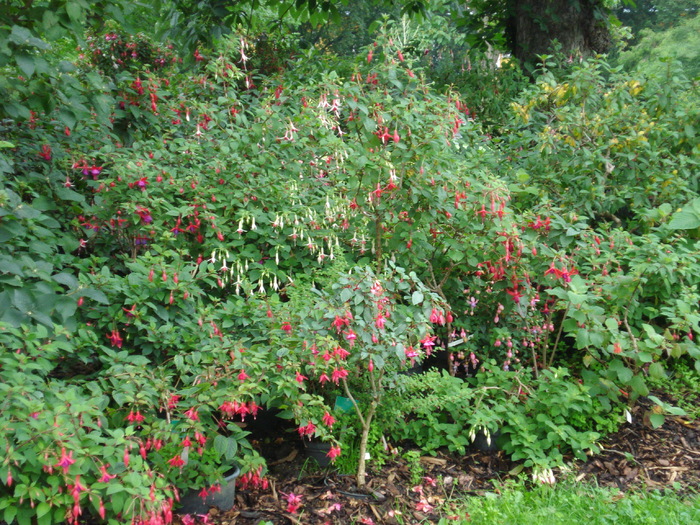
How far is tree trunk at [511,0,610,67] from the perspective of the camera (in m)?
7.20

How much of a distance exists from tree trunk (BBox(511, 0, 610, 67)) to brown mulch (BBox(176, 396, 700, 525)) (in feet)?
16.6

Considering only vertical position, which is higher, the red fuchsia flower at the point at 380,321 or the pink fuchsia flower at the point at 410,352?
the red fuchsia flower at the point at 380,321

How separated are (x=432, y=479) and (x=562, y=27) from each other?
605cm

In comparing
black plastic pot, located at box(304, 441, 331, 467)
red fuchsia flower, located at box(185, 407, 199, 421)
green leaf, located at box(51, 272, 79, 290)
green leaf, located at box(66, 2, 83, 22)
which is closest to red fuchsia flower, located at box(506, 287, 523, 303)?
black plastic pot, located at box(304, 441, 331, 467)

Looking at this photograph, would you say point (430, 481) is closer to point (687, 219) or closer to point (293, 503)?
point (293, 503)

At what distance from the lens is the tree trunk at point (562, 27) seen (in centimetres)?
720

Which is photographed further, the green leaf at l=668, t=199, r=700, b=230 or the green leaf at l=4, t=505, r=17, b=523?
the green leaf at l=668, t=199, r=700, b=230

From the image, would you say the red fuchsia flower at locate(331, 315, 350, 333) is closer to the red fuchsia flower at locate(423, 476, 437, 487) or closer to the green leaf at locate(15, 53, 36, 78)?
the red fuchsia flower at locate(423, 476, 437, 487)

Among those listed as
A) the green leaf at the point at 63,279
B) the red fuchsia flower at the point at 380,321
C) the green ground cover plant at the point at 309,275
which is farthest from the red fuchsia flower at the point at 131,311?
the red fuchsia flower at the point at 380,321

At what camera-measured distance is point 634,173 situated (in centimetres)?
421

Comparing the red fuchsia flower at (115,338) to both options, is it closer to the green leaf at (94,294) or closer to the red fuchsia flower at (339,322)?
the green leaf at (94,294)

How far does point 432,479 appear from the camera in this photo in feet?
10.3

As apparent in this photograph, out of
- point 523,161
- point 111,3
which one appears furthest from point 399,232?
point 111,3

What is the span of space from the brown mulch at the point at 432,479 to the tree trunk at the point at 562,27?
5072 millimetres
